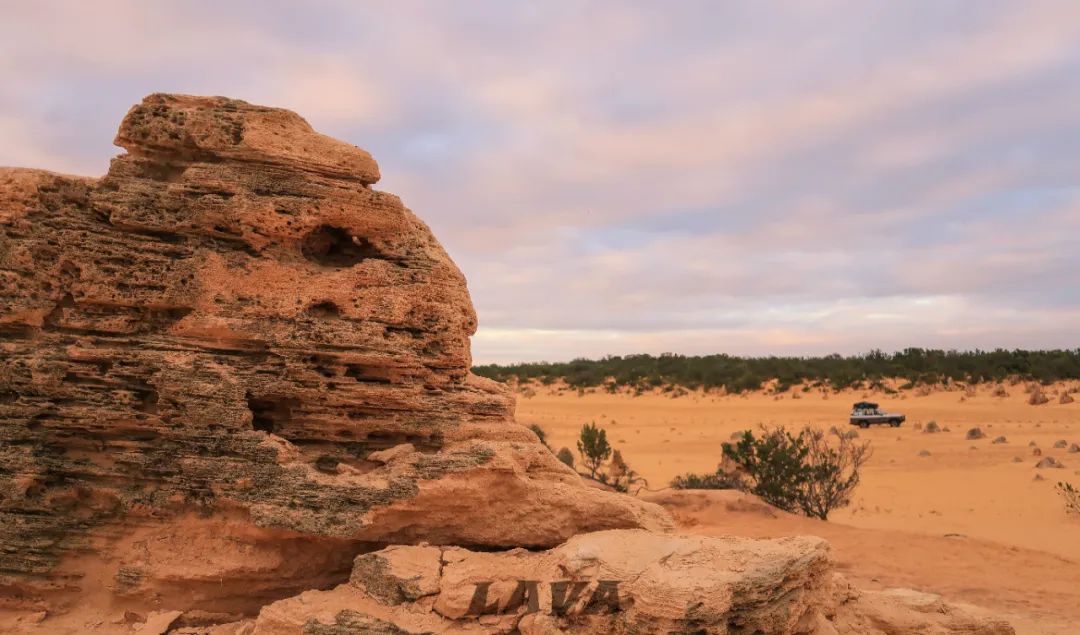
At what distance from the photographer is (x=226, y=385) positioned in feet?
22.1

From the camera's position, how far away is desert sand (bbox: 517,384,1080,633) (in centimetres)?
1069

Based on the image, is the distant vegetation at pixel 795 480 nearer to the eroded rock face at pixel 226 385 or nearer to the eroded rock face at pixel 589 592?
the eroded rock face at pixel 589 592

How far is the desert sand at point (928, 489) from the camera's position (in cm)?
1069

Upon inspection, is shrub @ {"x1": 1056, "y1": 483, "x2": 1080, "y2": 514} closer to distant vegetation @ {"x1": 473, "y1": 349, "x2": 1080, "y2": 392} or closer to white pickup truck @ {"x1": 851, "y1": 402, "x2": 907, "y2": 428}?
white pickup truck @ {"x1": 851, "y1": 402, "x2": 907, "y2": 428}

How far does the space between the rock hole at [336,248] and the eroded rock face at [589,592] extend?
9.70 feet

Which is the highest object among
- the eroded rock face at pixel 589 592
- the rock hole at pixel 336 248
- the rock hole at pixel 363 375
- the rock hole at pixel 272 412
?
the rock hole at pixel 336 248

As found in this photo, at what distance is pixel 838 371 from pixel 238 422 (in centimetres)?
4287

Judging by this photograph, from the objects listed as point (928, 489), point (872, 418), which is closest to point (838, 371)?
point (872, 418)

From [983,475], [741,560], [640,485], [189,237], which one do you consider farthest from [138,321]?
[983,475]

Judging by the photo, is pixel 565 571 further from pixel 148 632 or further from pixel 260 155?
pixel 260 155

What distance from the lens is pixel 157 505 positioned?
6.72 m

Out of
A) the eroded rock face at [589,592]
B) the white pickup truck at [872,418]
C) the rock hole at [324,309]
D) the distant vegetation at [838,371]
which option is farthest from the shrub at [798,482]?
the distant vegetation at [838,371]

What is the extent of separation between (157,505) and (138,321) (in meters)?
1.70

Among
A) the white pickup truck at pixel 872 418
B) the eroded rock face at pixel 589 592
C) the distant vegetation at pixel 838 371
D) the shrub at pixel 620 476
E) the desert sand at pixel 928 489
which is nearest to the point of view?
the eroded rock face at pixel 589 592
